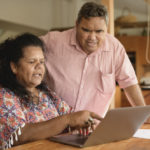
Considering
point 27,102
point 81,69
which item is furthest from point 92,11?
point 27,102

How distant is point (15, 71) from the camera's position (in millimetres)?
1614

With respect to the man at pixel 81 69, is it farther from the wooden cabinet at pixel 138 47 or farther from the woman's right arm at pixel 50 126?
the wooden cabinet at pixel 138 47

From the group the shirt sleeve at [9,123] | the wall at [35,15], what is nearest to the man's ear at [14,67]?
the shirt sleeve at [9,123]

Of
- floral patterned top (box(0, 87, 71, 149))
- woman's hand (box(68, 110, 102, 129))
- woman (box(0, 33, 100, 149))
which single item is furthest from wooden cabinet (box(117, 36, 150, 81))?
woman's hand (box(68, 110, 102, 129))

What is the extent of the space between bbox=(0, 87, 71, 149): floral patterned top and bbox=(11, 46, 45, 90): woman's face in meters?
0.12

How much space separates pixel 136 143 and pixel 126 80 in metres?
0.85

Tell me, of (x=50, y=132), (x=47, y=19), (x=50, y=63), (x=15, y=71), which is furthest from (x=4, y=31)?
(x=50, y=132)

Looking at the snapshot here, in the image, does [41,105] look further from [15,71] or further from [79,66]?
[79,66]

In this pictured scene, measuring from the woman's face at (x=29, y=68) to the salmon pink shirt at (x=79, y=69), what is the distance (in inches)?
16.6

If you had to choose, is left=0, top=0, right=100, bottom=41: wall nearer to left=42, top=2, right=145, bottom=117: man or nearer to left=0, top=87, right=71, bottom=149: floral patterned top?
left=42, top=2, right=145, bottom=117: man

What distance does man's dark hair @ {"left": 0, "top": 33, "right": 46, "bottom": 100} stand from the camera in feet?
5.07

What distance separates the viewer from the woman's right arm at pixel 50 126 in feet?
4.37

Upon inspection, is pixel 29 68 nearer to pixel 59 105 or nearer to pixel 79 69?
pixel 59 105

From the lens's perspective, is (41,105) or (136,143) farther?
(41,105)
